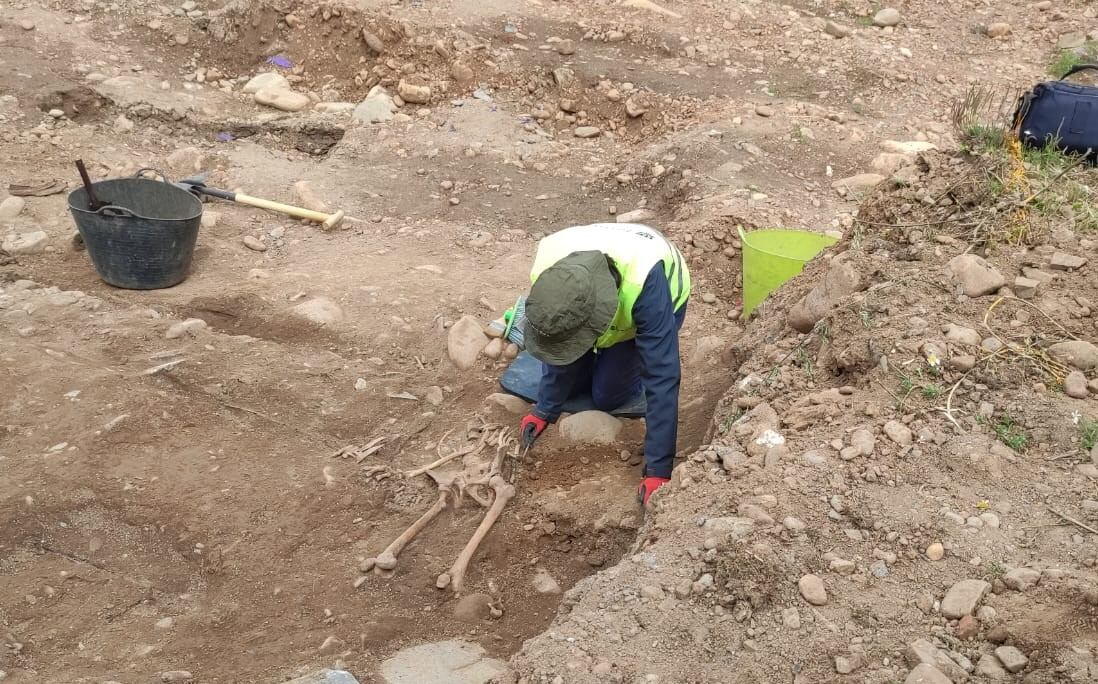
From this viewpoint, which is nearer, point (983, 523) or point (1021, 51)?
point (983, 523)

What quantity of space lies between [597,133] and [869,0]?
153 inches

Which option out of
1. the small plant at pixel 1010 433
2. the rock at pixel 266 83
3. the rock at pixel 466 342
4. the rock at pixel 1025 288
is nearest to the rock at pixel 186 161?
the rock at pixel 266 83

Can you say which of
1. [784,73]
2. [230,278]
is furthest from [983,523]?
[784,73]

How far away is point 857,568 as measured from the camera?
101 inches

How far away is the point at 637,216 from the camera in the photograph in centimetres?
612

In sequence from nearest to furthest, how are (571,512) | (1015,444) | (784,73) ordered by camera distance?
(1015,444) < (571,512) < (784,73)

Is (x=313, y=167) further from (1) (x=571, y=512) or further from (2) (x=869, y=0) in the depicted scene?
(2) (x=869, y=0)

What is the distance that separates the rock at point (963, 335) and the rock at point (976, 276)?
Result: 0.79 ft

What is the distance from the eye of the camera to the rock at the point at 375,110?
24.1ft

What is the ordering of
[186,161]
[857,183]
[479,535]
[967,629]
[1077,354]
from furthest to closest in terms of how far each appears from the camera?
[186,161]
[857,183]
[479,535]
[1077,354]
[967,629]

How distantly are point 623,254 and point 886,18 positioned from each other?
6917mm

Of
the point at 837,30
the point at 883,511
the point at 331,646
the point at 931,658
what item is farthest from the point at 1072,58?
the point at 331,646

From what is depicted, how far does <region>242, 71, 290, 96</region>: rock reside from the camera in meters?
7.64

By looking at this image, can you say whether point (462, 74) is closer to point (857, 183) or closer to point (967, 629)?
point (857, 183)
